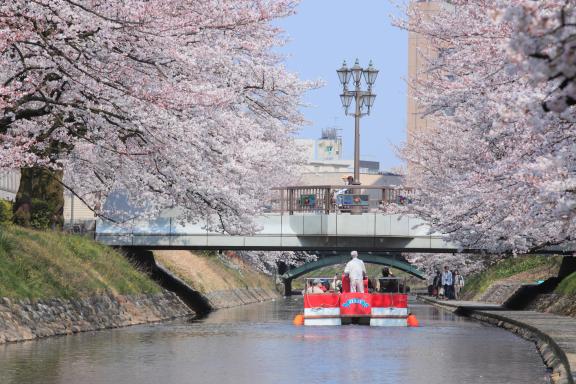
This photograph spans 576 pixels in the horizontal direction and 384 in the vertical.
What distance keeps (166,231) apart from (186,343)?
2480 cm

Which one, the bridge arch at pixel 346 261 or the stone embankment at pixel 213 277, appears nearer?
the stone embankment at pixel 213 277

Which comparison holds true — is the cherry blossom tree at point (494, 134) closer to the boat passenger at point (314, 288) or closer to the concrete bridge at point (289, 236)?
the concrete bridge at point (289, 236)

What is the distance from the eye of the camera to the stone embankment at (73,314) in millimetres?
25156

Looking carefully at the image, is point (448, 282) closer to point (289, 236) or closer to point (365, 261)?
point (289, 236)

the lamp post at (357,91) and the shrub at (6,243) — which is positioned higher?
the lamp post at (357,91)

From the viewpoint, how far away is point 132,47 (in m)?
26.1

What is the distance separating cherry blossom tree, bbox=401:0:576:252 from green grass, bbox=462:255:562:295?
19722 mm

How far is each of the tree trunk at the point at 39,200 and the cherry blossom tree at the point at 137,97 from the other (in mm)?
6721

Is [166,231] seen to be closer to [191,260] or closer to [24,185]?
[24,185]

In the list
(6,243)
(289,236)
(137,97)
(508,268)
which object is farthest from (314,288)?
(508,268)

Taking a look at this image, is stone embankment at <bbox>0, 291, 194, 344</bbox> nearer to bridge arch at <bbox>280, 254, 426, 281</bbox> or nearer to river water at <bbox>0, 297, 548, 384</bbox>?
river water at <bbox>0, 297, 548, 384</bbox>

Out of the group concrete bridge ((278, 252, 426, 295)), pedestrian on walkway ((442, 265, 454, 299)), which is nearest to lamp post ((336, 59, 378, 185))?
pedestrian on walkway ((442, 265, 454, 299))

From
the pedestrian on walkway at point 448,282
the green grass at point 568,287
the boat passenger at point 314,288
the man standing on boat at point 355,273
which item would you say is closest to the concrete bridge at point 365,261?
the pedestrian on walkway at point 448,282

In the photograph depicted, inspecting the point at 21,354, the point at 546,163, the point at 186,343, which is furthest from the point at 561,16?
the point at 186,343
